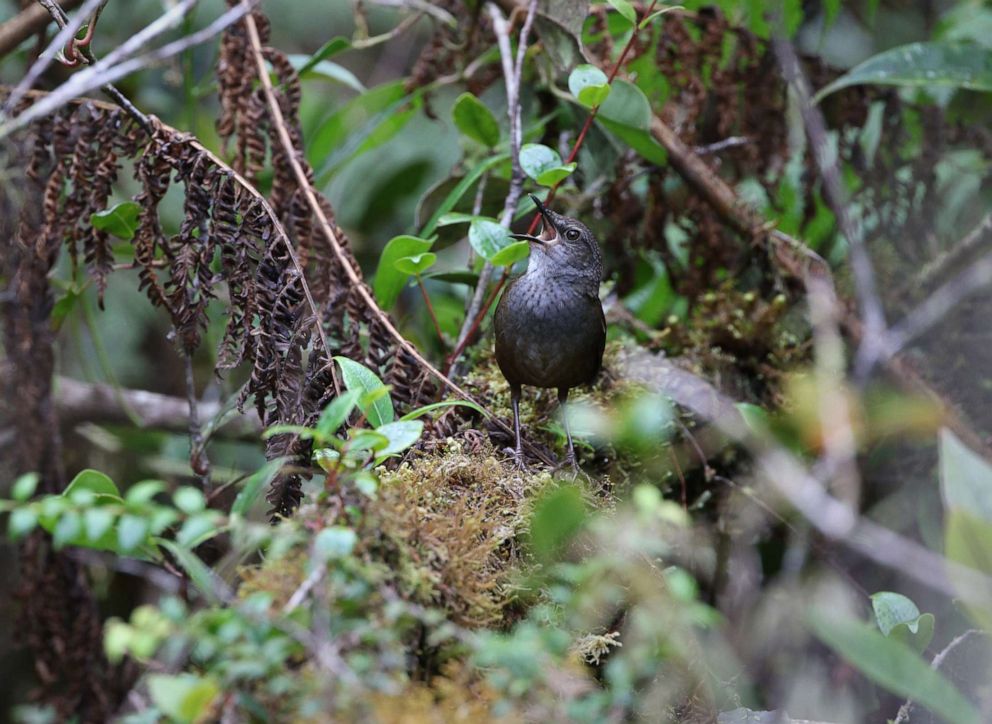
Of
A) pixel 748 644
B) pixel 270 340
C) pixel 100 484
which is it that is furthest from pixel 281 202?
pixel 748 644

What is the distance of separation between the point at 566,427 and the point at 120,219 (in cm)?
149

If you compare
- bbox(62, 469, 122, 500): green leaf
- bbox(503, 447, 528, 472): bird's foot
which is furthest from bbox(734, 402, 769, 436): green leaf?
bbox(62, 469, 122, 500): green leaf

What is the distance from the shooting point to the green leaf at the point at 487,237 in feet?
9.89

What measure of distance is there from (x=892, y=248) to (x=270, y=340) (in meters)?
3.02

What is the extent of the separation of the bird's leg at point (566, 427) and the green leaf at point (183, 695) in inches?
62.4

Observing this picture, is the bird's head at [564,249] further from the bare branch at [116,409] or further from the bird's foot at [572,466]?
the bare branch at [116,409]

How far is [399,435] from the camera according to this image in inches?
79.3

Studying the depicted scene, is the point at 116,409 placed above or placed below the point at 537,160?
below

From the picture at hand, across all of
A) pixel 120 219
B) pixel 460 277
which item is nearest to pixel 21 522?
pixel 120 219

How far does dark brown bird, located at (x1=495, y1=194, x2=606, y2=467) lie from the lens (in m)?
3.02

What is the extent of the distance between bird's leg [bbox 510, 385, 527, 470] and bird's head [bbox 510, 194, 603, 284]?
433 mm

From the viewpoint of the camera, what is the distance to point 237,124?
3.36m

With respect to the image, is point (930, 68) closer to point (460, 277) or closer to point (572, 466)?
point (460, 277)

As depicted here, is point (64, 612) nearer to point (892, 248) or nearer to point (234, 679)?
point (234, 679)
